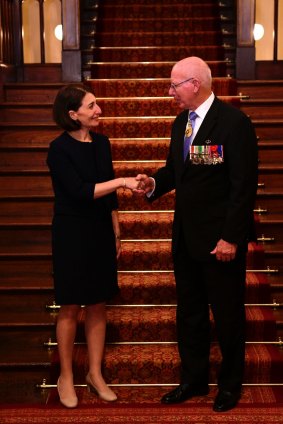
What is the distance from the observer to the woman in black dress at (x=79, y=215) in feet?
10.2

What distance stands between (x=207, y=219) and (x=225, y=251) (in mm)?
169

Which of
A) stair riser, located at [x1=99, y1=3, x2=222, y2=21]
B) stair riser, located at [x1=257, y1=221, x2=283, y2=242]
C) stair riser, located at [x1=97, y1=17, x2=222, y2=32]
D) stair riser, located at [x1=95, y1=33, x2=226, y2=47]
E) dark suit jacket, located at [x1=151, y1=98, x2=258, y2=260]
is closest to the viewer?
dark suit jacket, located at [x1=151, y1=98, x2=258, y2=260]

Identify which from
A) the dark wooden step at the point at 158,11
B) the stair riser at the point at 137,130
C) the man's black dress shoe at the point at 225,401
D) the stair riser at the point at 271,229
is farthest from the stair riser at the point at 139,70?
the man's black dress shoe at the point at 225,401

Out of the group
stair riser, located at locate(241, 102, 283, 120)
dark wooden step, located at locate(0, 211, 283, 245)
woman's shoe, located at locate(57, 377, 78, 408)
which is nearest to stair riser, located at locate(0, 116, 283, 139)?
stair riser, located at locate(241, 102, 283, 120)

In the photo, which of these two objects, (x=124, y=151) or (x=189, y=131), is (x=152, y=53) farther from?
Answer: (x=189, y=131)

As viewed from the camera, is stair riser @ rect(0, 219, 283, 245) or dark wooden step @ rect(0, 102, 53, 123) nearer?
stair riser @ rect(0, 219, 283, 245)

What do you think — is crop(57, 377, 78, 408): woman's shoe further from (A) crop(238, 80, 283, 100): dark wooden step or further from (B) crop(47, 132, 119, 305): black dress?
(A) crop(238, 80, 283, 100): dark wooden step

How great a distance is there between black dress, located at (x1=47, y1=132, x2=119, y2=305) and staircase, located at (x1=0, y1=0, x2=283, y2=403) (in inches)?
20.9

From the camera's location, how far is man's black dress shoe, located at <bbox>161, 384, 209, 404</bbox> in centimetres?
324

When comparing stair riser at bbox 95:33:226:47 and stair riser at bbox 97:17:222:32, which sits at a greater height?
stair riser at bbox 97:17:222:32

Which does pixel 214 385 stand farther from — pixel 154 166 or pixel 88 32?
pixel 88 32

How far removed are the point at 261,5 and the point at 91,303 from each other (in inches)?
196

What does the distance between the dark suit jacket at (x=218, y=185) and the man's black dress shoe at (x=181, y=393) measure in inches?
25.5

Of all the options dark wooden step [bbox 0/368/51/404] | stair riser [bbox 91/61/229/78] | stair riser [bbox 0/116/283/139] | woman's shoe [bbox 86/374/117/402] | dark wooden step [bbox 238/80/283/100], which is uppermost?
stair riser [bbox 91/61/229/78]
